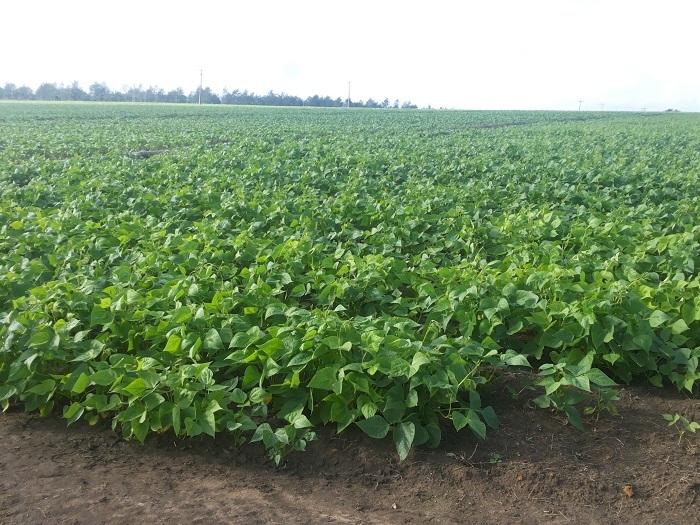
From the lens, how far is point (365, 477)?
9.71 feet

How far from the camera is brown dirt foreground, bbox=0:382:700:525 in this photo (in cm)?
264

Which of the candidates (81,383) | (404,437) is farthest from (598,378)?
(81,383)

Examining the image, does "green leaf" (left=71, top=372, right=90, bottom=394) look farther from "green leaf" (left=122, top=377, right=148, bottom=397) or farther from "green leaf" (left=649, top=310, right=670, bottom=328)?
"green leaf" (left=649, top=310, right=670, bottom=328)

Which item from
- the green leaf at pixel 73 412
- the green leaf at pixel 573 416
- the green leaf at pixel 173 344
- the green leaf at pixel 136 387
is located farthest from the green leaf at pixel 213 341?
the green leaf at pixel 573 416

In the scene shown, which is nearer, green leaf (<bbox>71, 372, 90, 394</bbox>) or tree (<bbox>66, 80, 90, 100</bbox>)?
green leaf (<bbox>71, 372, 90, 394</bbox>)

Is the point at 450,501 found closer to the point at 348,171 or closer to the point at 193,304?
the point at 193,304

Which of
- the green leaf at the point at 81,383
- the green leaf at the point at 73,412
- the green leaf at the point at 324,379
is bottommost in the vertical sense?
the green leaf at the point at 73,412

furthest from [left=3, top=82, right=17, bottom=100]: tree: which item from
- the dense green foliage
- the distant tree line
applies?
the dense green foliage

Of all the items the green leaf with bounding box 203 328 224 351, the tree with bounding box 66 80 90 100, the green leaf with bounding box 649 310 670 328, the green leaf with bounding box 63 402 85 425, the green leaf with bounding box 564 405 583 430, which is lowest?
the green leaf with bounding box 63 402 85 425

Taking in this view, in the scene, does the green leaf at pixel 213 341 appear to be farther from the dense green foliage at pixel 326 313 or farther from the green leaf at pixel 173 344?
the green leaf at pixel 173 344

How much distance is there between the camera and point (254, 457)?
3125 mm

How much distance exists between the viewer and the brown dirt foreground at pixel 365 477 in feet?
8.66

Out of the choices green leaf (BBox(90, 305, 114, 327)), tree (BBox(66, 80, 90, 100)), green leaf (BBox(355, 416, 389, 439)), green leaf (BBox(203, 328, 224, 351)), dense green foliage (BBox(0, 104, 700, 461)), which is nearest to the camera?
green leaf (BBox(355, 416, 389, 439))

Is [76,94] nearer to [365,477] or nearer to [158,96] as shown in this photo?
[158,96]
